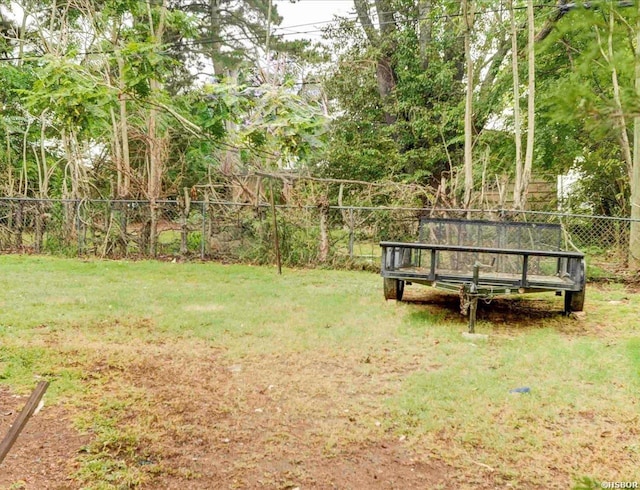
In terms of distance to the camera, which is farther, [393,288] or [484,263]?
[484,263]

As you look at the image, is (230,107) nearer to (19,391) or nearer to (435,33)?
(19,391)

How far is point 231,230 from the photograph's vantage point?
10.4 meters

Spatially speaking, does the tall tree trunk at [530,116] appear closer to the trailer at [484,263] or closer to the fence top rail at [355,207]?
the fence top rail at [355,207]

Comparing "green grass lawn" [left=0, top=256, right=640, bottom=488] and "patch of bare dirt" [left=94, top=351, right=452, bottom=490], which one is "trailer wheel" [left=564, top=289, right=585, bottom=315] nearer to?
"green grass lawn" [left=0, top=256, right=640, bottom=488]

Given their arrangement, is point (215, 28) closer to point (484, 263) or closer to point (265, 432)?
point (484, 263)

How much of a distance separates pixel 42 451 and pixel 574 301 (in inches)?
209

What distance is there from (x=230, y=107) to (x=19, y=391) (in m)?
3.73

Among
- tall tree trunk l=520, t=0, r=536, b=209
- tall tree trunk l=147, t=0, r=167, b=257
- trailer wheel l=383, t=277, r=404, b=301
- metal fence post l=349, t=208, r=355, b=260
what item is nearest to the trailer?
trailer wheel l=383, t=277, r=404, b=301

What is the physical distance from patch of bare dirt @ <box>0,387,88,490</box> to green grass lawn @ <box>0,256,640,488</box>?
0.25 feet

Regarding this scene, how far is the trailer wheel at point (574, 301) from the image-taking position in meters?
5.39

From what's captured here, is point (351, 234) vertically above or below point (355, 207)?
below

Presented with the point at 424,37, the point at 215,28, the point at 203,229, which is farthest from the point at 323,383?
the point at 215,28

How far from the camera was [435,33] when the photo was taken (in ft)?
50.0

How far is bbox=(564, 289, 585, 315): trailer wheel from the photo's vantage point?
539 centimetres
